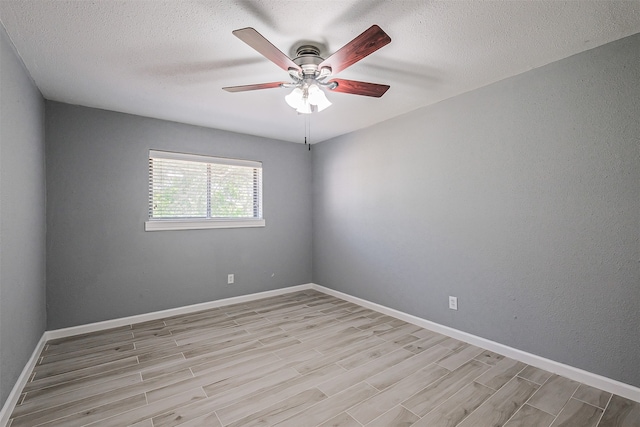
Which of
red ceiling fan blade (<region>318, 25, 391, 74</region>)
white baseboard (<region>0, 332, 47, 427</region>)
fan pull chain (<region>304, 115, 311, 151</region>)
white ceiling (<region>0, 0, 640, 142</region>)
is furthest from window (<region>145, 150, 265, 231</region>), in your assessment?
red ceiling fan blade (<region>318, 25, 391, 74</region>)

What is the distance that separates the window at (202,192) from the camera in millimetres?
3583

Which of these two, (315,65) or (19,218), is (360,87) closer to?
(315,65)

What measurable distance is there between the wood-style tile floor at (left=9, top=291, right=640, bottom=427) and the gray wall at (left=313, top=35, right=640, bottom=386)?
35 centimetres

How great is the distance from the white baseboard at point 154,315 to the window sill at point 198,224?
96 cm

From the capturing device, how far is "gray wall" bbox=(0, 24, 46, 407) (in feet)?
5.96

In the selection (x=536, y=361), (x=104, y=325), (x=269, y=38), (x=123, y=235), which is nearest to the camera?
(x=269, y=38)

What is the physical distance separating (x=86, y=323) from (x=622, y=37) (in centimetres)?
505

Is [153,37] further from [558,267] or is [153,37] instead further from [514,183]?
[558,267]

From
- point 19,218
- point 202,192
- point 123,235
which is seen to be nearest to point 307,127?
point 202,192

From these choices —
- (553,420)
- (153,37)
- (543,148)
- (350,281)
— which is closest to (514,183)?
(543,148)

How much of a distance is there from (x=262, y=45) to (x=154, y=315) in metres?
3.20

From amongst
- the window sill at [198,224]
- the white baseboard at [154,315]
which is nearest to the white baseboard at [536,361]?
the white baseboard at [154,315]

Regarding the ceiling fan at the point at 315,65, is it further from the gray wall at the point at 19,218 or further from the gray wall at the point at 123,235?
the gray wall at the point at 123,235

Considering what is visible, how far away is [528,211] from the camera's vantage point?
7.99 feet
